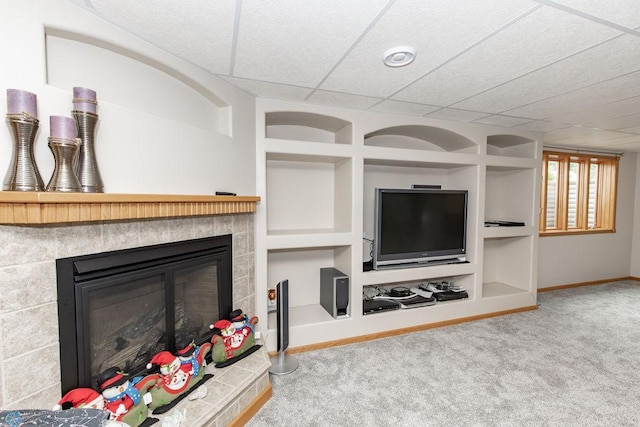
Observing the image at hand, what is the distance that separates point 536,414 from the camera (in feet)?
6.14

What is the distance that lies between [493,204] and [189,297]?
3.96 meters

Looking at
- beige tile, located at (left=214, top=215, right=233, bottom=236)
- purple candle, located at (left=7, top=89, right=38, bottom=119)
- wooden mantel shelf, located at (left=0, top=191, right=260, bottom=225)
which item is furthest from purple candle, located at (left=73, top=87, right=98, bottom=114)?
beige tile, located at (left=214, top=215, right=233, bottom=236)

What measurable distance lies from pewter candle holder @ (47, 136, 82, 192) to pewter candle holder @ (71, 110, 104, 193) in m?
0.07

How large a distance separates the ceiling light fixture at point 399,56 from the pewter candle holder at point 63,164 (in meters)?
1.61

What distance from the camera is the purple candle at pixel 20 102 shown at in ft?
3.52

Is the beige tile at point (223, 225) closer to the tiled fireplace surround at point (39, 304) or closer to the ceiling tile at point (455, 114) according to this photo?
the tiled fireplace surround at point (39, 304)

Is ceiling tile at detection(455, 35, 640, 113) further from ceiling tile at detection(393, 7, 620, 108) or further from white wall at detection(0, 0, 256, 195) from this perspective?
white wall at detection(0, 0, 256, 195)

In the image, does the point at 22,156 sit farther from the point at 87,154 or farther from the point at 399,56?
the point at 399,56

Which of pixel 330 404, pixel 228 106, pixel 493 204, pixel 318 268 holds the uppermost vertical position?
pixel 228 106

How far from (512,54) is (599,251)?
4955 millimetres

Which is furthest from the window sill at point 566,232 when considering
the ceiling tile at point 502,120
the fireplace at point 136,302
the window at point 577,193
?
the fireplace at point 136,302

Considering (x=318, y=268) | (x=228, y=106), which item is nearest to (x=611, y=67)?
(x=228, y=106)

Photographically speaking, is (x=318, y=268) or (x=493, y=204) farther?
(x=493, y=204)

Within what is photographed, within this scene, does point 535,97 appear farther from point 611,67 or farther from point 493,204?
point 493,204
